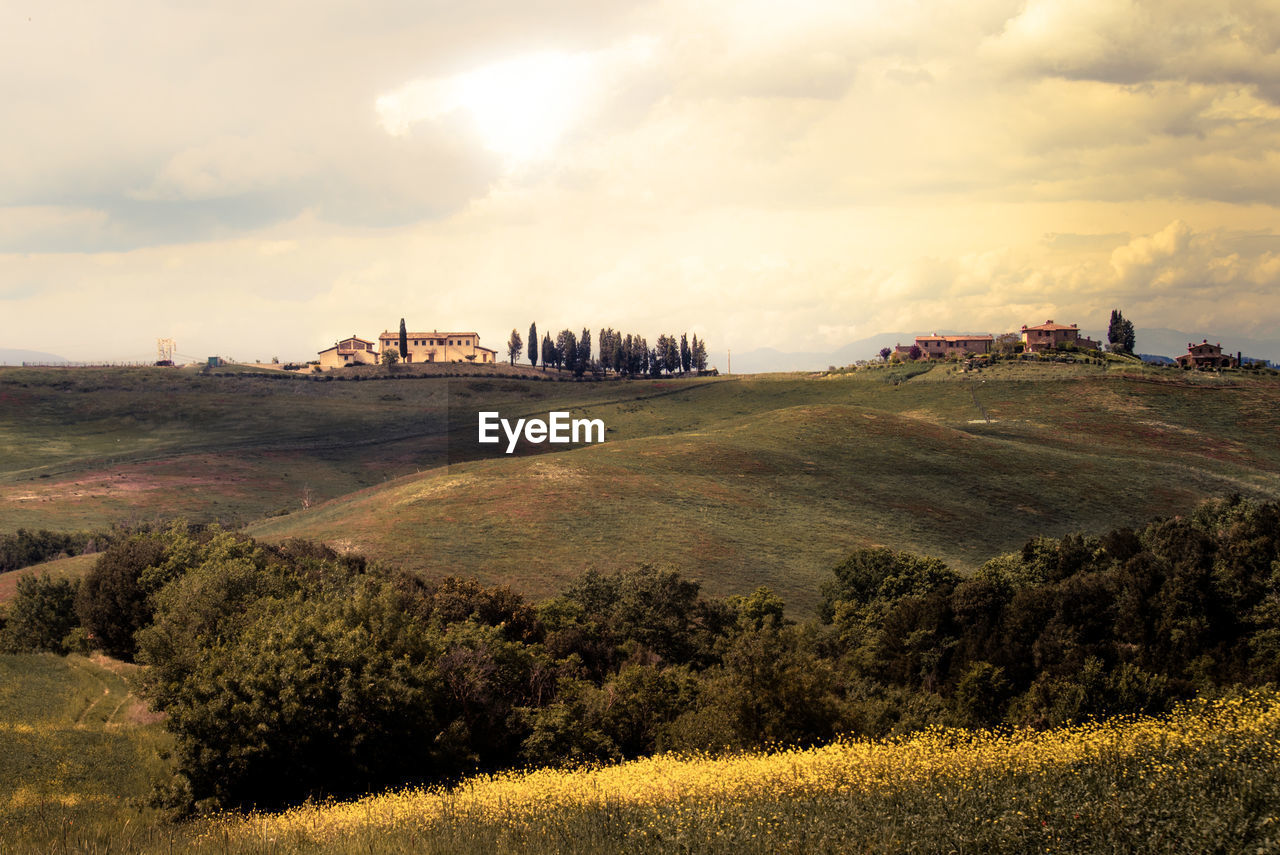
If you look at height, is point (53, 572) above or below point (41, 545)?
above

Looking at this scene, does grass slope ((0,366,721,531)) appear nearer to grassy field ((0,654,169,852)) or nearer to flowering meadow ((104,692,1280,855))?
grassy field ((0,654,169,852))

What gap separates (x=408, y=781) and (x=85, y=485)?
10013cm

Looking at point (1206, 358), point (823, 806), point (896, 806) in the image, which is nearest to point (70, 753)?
point (823, 806)

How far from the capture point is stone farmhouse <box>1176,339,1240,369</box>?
6678 inches

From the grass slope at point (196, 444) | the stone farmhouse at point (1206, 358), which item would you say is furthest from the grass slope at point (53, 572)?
the stone farmhouse at point (1206, 358)

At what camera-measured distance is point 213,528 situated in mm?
68062

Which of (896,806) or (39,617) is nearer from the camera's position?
(896,806)

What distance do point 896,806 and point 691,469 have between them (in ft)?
281

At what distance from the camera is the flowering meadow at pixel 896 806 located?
18.1m

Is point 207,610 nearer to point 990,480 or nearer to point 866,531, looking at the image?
point 866,531

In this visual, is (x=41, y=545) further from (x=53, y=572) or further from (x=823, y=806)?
(x=823, y=806)

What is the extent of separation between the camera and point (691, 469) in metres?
106

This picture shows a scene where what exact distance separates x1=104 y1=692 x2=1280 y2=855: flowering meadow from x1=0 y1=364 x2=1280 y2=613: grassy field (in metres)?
43.8

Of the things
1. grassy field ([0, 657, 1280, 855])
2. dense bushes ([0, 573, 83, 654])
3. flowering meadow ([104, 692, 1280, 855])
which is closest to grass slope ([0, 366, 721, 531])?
dense bushes ([0, 573, 83, 654])
